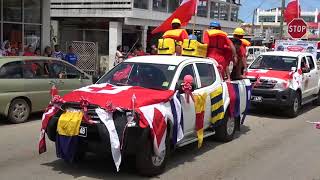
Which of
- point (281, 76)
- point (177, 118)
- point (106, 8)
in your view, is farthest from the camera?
point (106, 8)

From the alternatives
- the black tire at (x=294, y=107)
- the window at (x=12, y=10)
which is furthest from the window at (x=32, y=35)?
the black tire at (x=294, y=107)

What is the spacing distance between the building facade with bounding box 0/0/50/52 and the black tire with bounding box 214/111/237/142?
37.3 feet

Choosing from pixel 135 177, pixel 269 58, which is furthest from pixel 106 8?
pixel 135 177

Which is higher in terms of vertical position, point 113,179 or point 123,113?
point 123,113

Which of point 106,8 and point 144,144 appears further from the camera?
point 106,8

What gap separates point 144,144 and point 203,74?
2.66 metres

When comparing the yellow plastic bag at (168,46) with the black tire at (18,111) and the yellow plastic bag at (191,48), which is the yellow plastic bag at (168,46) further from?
the black tire at (18,111)

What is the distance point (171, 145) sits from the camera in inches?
303

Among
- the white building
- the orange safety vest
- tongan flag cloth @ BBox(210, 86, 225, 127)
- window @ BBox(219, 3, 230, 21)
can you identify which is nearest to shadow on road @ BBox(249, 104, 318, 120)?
the orange safety vest

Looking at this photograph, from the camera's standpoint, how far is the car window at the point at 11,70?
1149cm

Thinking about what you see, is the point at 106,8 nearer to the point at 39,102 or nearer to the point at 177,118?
the point at 39,102

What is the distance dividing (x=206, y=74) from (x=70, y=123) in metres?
3.16

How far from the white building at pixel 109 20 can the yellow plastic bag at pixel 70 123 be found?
1845 cm

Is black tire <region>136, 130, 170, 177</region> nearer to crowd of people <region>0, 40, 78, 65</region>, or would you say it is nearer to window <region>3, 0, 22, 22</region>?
crowd of people <region>0, 40, 78, 65</region>
